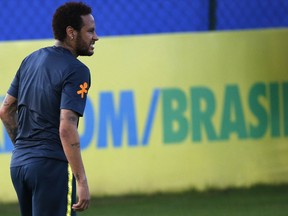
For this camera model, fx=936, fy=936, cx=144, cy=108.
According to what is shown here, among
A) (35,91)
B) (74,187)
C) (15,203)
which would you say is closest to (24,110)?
(35,91)

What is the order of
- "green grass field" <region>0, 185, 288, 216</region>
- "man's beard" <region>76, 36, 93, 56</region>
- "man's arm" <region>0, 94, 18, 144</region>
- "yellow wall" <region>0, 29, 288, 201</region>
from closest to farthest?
"man's beard" <region>76, 36, 93, 56</region>
"man's arm" <region>0, 94, 18, 144</region>
"green grass field" <region>0, 185, 288, 216</region>
"yellow wall" <region>0, 29, 288, 201</region>

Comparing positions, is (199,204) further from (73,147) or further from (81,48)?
(73,147)

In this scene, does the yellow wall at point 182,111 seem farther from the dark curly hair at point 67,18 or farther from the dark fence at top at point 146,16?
the dark curly hair at point 67,18

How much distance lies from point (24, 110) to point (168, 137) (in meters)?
3.69

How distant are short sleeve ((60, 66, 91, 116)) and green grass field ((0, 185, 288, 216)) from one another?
9.94ft

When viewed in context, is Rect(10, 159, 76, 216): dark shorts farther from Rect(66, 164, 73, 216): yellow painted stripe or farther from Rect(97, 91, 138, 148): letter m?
Rect(97, 91, 138, 148): letter m

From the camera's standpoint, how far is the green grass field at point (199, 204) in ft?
24.3

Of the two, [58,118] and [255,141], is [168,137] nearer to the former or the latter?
[255,141]

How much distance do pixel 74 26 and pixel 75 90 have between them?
0.35 metres

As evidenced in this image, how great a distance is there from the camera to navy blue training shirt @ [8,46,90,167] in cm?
442

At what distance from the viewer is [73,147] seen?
4371 millimetres

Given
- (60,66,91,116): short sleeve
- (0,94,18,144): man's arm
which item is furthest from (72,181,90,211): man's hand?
(0,94,18,144): man's arm

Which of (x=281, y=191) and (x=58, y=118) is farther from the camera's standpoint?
(x=281, y=191)

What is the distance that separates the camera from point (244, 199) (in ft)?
26.2
